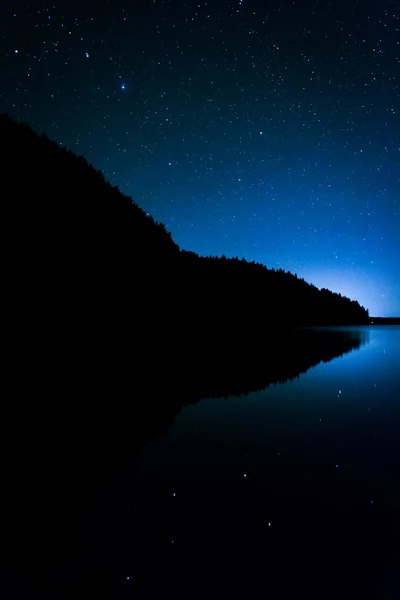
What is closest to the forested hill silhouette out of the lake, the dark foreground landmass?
the dark foreground landmass

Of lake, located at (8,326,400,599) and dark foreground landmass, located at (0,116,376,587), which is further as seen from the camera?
dark foreground landmass, located at (0,116,376,587)

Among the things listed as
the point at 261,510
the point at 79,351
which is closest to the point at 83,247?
the point at 79,351

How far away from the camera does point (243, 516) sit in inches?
92.0

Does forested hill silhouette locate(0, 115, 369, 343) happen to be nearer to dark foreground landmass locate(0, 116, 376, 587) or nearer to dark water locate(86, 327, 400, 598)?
dark foreground landmass locate(0, 116, 376, 587)

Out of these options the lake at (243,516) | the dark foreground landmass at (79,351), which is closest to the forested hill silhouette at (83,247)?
the dark foreground landmass at (79,351)

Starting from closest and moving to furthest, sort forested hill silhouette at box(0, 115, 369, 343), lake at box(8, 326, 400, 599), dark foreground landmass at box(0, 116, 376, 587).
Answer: lake at box(8, 326, 400, 599) → dark foreground landmass at box(0, 116, 376, 587) → forested hill silhouette at box(0, 115, 369, 343)

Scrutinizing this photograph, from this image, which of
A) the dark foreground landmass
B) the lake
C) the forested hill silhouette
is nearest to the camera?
the lake

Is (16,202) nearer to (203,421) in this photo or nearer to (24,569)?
(203,421)

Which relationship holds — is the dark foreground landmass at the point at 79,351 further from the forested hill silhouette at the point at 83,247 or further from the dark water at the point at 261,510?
the dark water at the point at 261,510

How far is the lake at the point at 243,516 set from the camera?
1771 mm

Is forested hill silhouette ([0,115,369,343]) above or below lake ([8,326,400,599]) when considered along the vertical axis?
above

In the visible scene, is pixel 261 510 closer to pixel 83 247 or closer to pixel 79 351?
pixel 79 351

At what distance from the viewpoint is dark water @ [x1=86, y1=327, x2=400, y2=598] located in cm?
178

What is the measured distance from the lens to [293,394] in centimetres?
626
